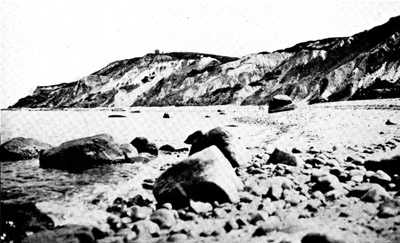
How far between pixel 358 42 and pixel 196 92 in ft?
97.7

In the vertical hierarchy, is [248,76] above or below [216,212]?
above

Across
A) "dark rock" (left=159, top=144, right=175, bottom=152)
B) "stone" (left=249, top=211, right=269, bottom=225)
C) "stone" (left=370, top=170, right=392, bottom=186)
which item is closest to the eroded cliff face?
"dark rock" (left=159, top=144, right=175, bottom=152)

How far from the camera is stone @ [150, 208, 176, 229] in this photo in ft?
11.0

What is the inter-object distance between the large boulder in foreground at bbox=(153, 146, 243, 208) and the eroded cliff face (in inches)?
1199

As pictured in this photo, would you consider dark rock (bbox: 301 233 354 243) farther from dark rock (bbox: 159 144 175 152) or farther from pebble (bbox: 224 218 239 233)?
dark rock (bbox: 159 144 175 152)

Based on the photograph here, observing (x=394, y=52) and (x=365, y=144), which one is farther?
(x=394, y=52)

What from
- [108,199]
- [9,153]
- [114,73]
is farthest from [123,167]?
[114,73]

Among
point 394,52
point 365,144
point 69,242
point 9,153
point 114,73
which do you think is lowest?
point 365,144

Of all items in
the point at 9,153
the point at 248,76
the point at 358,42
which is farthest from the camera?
the point at 248,76

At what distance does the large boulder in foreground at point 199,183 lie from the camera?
3.96 m

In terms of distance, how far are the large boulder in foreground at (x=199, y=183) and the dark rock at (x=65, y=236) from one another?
115cm

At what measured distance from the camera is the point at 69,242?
2.90 m

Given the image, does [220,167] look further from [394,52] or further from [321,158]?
[394,52]

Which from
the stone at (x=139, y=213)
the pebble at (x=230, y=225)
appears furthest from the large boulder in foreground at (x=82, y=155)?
the pebble at (x=230, y=225)
